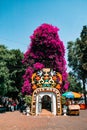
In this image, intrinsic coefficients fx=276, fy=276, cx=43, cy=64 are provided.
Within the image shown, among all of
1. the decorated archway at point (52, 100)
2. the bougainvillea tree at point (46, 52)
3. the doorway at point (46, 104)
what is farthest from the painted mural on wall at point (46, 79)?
the doorway at point (46, 104)

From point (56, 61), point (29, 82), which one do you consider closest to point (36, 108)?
point (29, 82)

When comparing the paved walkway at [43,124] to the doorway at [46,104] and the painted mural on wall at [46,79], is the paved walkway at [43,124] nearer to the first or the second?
the painted mural on wall at [46,79]

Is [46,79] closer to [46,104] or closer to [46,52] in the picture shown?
[46,104]

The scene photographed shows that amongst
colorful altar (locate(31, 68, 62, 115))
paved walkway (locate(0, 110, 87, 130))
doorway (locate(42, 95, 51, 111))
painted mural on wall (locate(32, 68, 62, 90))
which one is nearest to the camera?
paved walkway (locate(0, 110, 87, 130))

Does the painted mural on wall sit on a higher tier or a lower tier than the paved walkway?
higher

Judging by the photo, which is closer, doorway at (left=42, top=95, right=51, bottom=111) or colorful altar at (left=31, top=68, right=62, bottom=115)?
colorful altar at (left=31, top=68, right=62, bottom=115)

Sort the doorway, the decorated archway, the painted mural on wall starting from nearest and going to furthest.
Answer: the decorated archway, the painted mural on wall, the doorway

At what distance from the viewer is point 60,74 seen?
3275cm

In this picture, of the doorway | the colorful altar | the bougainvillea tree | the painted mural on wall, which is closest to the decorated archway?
the colorful altar

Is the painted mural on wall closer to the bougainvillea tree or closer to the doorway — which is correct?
the bougainvillea tree

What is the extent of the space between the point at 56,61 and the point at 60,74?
2141 millimetres

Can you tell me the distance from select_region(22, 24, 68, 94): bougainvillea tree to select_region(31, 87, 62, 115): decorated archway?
2.84 metres

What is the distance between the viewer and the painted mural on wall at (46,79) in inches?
1254

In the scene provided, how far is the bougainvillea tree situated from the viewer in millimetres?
34031
